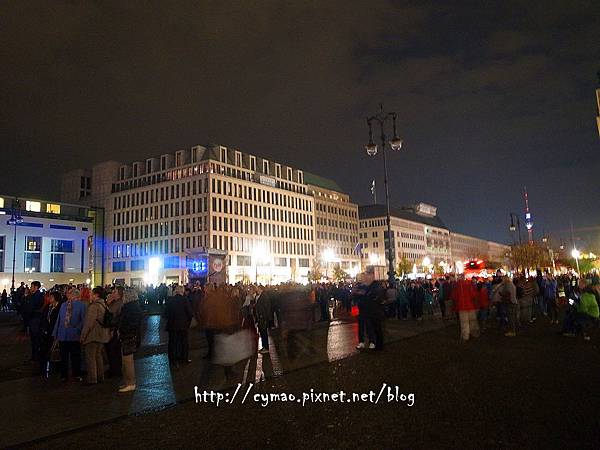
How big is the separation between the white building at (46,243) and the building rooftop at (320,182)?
4841 centimetres

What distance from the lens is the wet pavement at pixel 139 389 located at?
275 inches

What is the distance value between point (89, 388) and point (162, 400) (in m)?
2.14

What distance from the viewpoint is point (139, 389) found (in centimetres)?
902

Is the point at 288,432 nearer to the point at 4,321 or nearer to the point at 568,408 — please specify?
the point at 568,408

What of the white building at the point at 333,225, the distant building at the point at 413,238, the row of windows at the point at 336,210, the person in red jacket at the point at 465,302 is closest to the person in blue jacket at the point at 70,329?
the person in red jacket at the point at 465,302

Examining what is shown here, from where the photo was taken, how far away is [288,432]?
6.16m

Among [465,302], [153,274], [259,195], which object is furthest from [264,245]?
[465,302]

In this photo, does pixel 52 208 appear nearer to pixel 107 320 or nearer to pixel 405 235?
pixel 107 320

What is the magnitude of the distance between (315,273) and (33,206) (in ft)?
166

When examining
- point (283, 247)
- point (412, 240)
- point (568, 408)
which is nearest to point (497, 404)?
point (568, 408)

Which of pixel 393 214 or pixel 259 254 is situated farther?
pixel 393 214

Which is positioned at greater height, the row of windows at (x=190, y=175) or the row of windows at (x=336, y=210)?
the row of windows at (x=190, y=175)

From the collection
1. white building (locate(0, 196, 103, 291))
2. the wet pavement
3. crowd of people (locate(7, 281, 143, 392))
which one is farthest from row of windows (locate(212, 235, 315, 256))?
crowd of people (locate(7, 281, 143, 392))

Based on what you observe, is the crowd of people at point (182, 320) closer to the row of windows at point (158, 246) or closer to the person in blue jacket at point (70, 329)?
the person in blue jacket at point (70, 329)
